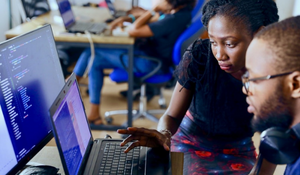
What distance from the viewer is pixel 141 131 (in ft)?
3.42

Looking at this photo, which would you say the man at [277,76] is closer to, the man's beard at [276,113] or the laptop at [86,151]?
the man's beard at [276,113]

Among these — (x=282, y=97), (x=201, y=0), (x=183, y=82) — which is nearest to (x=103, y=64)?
(x=201, y=0)

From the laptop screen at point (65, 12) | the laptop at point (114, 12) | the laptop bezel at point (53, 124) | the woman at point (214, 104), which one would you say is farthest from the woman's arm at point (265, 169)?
the laptop at point (114, 12)

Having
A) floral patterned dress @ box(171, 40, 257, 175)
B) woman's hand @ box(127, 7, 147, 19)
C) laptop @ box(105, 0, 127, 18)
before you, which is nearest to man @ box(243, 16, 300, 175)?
floral patterned dress @ box(171, 40, 257, 175)

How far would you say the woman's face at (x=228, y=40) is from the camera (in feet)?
3.61

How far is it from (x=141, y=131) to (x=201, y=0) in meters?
1.52

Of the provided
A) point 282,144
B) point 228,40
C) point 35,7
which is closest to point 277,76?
point 282,144

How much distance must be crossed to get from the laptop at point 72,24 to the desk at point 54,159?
1.35 meters

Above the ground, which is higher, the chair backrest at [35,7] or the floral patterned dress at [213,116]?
the chair backrest at [35,7]

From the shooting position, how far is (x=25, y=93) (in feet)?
2.89

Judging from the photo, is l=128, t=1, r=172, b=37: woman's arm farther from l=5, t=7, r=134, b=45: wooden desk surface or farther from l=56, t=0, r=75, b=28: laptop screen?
l=56, t=0, r=75, b=28: laptop screen

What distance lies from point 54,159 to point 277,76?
0.70 meters

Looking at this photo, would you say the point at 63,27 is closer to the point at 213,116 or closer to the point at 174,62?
the point at 174,62

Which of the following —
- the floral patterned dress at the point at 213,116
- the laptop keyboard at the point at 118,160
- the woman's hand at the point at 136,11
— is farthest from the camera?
the woman's hand at the point at 136,11
